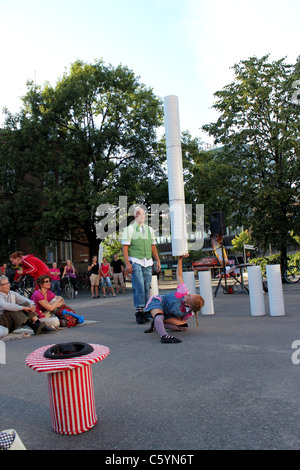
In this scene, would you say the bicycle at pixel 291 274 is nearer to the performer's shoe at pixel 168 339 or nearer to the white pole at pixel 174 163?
the white pole at pixel 174 163

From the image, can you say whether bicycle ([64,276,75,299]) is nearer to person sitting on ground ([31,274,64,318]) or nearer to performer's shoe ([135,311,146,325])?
person sitting on ground ([31,274,64,318])

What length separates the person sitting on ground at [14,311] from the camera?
25.3ft

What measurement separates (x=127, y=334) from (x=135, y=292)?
1288mm

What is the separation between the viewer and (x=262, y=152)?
18328mm

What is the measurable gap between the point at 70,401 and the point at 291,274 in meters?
15.9

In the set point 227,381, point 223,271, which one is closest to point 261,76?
point 223,271

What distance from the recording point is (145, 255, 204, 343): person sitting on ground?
19.9 ft

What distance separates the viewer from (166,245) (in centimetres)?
8850

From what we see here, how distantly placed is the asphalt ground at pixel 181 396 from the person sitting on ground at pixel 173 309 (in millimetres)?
203

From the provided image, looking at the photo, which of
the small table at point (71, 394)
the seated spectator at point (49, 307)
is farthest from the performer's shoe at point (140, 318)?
the small table at point (71, 394)

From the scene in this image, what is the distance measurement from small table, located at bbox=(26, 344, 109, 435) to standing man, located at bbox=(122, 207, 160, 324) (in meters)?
5.21

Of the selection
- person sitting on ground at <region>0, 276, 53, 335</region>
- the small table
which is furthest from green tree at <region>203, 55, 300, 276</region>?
the small table

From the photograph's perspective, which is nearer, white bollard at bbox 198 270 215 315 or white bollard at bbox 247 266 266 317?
white bollard at bbox 247 266 266 317
